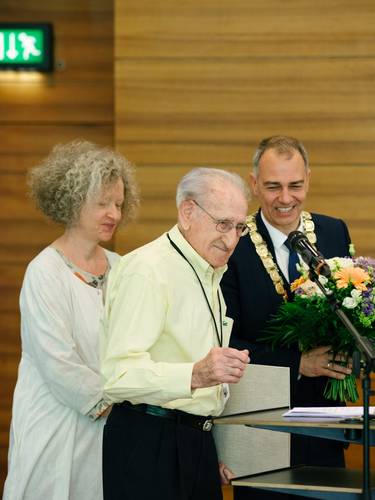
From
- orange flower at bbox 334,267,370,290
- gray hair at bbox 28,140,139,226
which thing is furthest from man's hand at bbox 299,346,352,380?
gray hair at bbox 28,140,139,226

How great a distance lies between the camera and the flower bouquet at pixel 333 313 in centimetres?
336

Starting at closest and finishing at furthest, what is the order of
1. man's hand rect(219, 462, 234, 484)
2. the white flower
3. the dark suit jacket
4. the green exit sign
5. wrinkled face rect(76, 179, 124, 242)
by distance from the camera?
man's hand rect(219, 462, 234, 484), the white flower, the dark suit jacket, wrinkled face rect(76, 179, 124, 242), the green exit sign

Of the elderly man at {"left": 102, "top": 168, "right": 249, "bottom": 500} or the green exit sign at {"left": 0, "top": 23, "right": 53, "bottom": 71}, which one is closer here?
the elderly man at {"left": 102, "top": 168, "right": 249, "bottom": 500}

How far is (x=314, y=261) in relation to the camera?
2.87 metres

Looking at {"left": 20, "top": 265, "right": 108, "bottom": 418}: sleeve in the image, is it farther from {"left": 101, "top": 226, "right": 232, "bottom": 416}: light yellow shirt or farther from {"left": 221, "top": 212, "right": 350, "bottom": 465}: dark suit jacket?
{"left": 101, "top": 226, "right": 232, "bottom": 416}: light yellow shirt

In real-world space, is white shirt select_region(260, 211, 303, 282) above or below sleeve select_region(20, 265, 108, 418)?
above

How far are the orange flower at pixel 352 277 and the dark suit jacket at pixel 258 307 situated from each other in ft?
1.22

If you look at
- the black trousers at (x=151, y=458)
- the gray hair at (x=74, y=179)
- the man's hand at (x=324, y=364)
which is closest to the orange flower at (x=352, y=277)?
the man's hand at (x=324, y=364)

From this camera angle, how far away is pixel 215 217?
122 inches

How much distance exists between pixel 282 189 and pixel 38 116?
270cm

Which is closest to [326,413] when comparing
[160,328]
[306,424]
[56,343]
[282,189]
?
[306,424]

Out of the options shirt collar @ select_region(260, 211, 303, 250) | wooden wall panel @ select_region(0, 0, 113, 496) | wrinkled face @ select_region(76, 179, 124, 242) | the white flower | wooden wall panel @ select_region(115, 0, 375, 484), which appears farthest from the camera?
wooden wall panel @ select_region(0, 0, 113, 496)

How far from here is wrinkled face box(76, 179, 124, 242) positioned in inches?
165

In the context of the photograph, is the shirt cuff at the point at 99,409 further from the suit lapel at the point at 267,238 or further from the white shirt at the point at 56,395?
the suit lapel at the point at 267,238
